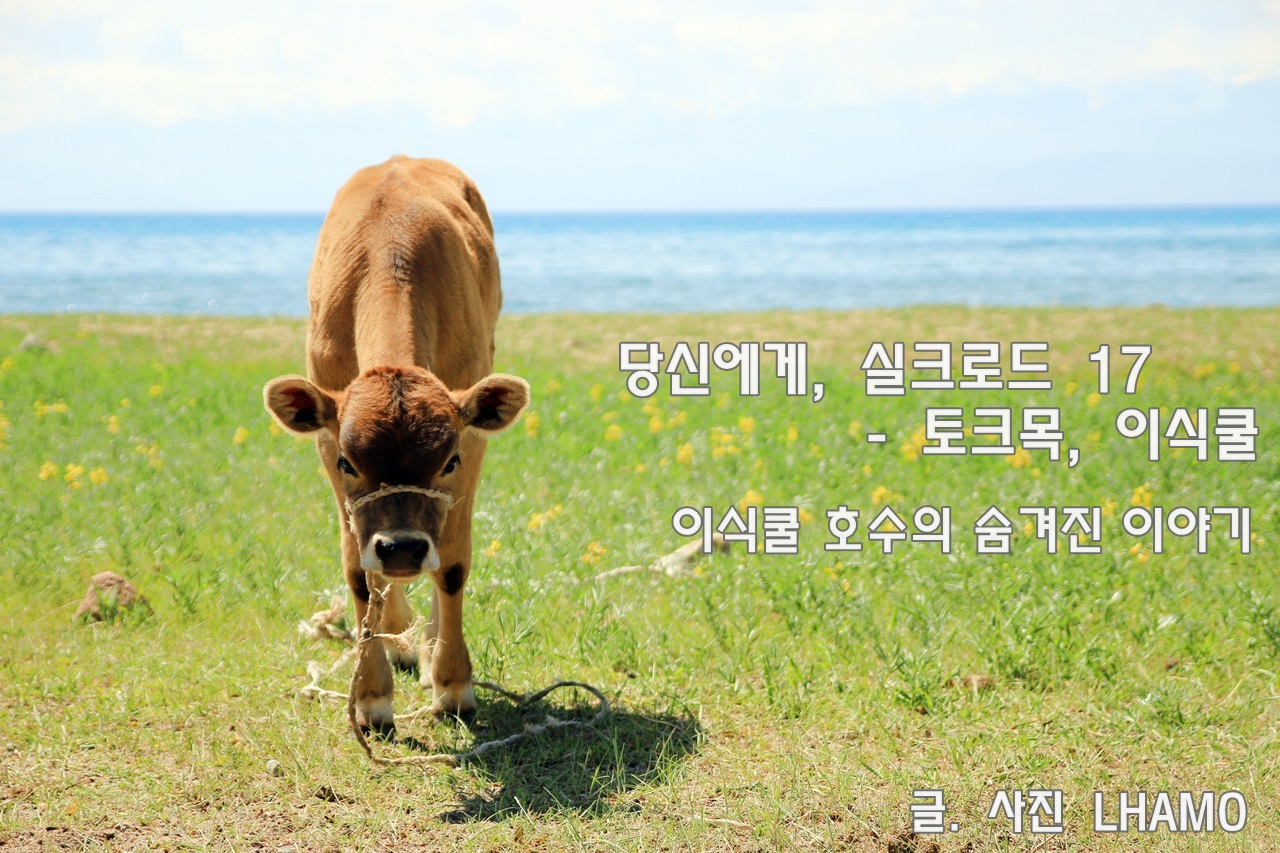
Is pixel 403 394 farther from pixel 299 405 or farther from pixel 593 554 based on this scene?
pixel 593 554

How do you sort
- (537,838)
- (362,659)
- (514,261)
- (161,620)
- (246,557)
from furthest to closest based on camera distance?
(514,261), (246,557), (161,620), (362,659), (537,838)

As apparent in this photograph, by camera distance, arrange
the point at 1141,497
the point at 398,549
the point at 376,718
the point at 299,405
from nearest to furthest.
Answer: the point at 398,549
the point at 299,405
the point at 376,718
the point at 1141,497

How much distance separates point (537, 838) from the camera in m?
4.11

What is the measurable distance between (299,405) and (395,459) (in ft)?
1.90

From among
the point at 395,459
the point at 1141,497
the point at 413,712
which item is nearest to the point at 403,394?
the point at 395,459

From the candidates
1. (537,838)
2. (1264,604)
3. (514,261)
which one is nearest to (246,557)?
(537,838)

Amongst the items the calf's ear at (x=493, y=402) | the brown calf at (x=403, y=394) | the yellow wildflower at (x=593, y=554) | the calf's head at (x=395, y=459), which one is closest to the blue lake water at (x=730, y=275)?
the yellow wildflower at (x=593, y=554)

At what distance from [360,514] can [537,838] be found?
4.31 feet

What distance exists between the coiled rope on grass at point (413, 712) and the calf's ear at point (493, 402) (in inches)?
31.1

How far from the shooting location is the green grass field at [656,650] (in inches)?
168

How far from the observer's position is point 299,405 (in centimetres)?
442

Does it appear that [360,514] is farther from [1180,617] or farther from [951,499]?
[951,499]

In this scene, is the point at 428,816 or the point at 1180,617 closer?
the point at 428,816

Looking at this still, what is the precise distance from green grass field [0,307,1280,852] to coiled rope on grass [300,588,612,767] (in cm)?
6
